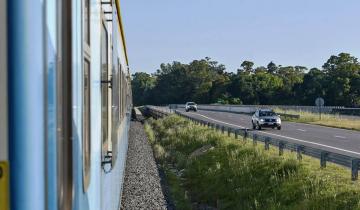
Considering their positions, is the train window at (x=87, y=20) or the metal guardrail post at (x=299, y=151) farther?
the metal guardrail post at (x=299, y=151)

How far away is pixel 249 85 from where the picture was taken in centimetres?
11694

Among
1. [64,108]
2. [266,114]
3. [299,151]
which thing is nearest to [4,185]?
[64,108]

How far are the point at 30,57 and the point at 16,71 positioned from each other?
0.20ft

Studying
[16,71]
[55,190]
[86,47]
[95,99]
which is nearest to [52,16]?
[16,71]

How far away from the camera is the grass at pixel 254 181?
11156 mm

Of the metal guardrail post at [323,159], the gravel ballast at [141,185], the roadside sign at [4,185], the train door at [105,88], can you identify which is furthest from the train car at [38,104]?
the metal guardrail post at [323,159]

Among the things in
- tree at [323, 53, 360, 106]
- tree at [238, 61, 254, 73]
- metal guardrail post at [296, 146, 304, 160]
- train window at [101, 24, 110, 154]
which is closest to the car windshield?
metal guardrail post at [296, 146, 304, 160]

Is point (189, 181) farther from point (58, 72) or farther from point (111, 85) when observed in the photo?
point (58, 72)

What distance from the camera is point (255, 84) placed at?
11631 centimetres

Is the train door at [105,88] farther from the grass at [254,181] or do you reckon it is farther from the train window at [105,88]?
the grass at [254,181]

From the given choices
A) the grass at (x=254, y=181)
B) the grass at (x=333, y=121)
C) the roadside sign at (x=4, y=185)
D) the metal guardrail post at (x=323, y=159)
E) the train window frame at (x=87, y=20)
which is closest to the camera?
the roadside sign at (x=4, y=185)

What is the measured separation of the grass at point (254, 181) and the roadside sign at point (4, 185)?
29.0ft

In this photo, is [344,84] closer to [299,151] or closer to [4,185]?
[299,151]

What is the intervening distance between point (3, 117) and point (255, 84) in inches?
4561
